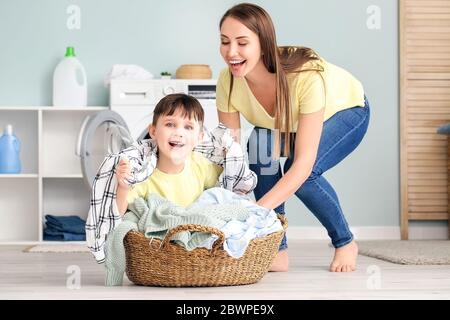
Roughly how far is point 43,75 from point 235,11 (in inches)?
98.6

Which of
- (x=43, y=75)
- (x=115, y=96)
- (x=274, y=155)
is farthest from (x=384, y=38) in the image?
(x=274, y=155)

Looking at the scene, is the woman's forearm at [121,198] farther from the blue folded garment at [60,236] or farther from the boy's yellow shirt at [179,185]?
the blue folded garment at [60,236]

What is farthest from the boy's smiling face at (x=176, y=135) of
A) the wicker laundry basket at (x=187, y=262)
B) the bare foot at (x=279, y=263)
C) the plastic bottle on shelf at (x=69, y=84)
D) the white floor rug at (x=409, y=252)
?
the plastic bottle on shelf at (x=69, y=84)

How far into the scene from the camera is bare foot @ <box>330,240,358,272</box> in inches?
111

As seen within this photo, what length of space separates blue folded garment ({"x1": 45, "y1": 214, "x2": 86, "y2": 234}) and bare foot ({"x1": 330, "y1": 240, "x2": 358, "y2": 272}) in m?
2.00

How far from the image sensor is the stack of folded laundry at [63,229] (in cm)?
450

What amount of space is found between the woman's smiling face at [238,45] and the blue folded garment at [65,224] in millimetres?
2217

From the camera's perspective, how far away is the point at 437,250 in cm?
371

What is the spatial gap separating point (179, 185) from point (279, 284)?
0.41 m

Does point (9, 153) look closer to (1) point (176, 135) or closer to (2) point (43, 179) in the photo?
(2) point (43, 179)

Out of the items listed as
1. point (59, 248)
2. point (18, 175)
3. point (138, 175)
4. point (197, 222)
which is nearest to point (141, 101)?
point (18, 175)

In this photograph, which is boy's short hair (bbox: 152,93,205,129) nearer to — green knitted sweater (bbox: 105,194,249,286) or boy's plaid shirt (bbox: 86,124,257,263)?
boy's plaid shirt (bbox: 86,124,257,263)

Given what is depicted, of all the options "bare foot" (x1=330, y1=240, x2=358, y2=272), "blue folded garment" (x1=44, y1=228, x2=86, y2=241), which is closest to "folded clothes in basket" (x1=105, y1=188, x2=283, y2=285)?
"bare foot" (x1=330, y1=240, x2=358, y2=272)

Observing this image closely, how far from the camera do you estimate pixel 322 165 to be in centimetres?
278
